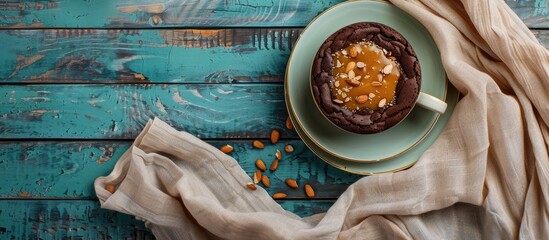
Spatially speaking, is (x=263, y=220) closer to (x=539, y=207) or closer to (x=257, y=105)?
(x=257, y=105)

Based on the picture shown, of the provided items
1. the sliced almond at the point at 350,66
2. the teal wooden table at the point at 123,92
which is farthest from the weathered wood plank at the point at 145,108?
the sliced almond at the point at 350,66

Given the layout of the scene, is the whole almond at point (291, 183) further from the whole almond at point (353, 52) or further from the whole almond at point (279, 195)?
the whole almond at point (353, 52)

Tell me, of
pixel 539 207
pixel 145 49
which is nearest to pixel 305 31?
pixel 145 49

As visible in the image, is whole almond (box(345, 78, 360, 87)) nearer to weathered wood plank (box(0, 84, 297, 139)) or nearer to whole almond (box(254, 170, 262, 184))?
weathered wood plank (box(0, 84, 297, 139))

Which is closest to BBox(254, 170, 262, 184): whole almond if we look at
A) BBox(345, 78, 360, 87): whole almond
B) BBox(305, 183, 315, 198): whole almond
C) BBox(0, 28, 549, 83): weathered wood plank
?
BBox(305, 183, 315, 198): whole almond

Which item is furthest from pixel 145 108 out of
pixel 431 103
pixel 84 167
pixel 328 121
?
pixel 431 103

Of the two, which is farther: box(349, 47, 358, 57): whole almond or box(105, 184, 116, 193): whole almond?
box(105, 184, 116, 193): whole almond

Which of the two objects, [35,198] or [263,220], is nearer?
[263,220]

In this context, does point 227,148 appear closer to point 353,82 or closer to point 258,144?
point 258,144
